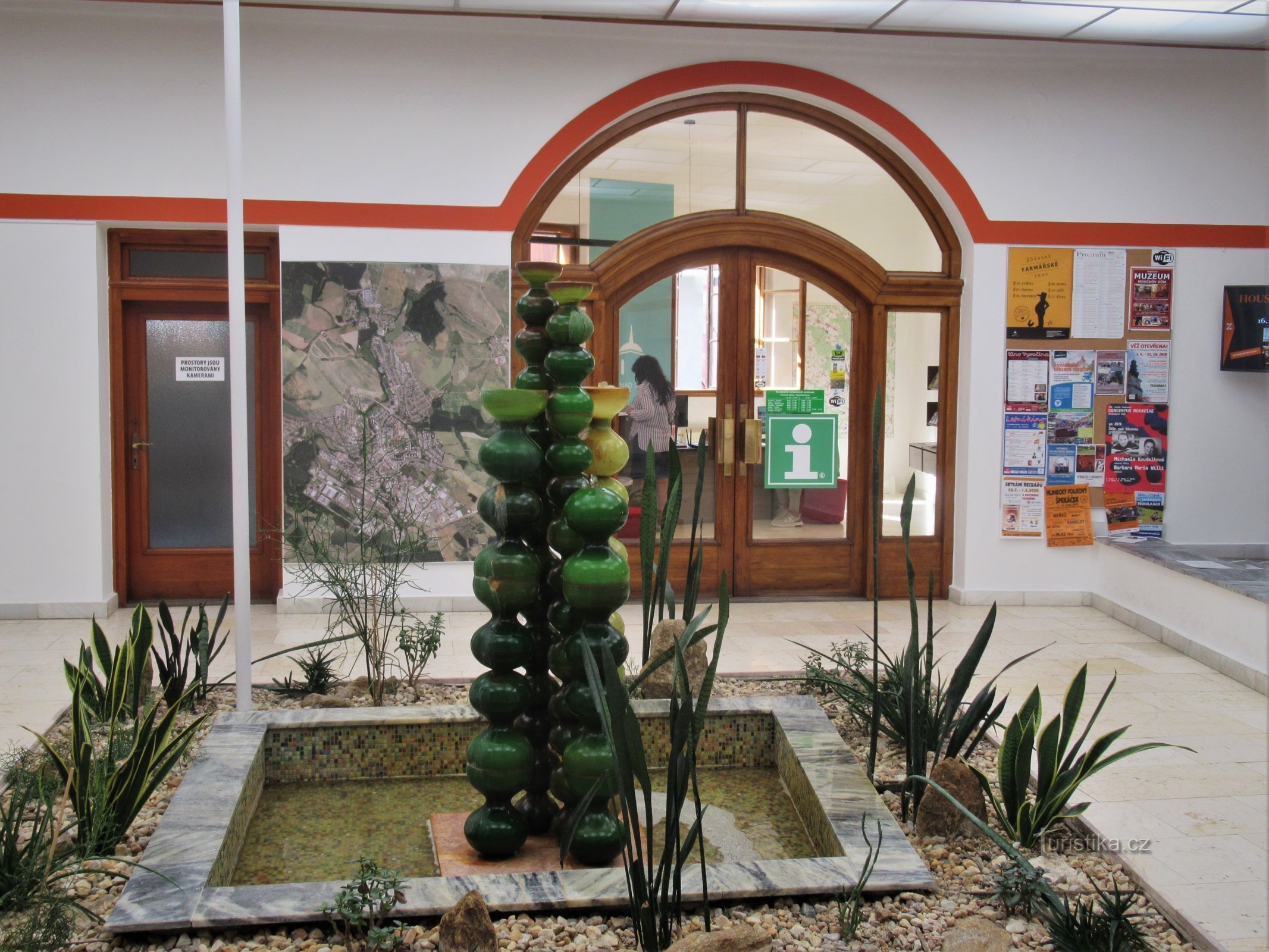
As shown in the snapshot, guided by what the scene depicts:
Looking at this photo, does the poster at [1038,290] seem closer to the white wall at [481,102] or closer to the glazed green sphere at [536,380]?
the white wall at [481,102]

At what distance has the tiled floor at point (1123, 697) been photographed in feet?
10.8

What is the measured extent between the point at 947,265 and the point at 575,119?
242 cm

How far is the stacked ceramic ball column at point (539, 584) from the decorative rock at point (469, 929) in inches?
24.0

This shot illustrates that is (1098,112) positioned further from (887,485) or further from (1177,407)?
(887,485)

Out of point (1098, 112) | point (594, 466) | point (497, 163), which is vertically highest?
point (1098, 112)

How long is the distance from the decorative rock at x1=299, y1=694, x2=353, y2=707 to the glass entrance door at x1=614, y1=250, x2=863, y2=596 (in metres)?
3.13

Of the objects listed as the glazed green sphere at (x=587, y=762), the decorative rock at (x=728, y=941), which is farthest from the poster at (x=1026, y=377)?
the decorative rock at (x=728, y=941)

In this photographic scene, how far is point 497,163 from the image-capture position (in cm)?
650

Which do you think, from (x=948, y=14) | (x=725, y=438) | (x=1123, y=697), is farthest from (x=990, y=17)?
(x=1123, y=697)

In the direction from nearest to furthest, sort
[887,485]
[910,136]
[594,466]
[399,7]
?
[594,466], [399,7], [910,136], [887,485]

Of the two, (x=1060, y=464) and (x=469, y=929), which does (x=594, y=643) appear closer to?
(x=469, y=929)

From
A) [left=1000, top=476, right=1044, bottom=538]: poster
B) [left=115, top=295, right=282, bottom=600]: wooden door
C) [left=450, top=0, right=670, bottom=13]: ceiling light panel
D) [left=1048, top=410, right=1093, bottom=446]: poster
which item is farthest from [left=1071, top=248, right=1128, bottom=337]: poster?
[left=115, top=295, right=282, bottom=600]: wooden door

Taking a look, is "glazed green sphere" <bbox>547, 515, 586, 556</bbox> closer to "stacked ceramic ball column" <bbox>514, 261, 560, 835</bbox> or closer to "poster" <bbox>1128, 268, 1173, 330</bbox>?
"stacked ceramic ball column" <bbox>514, 261, 560, 835</bbox>

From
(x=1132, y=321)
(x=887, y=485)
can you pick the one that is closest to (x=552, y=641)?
(x=887, y=485)
